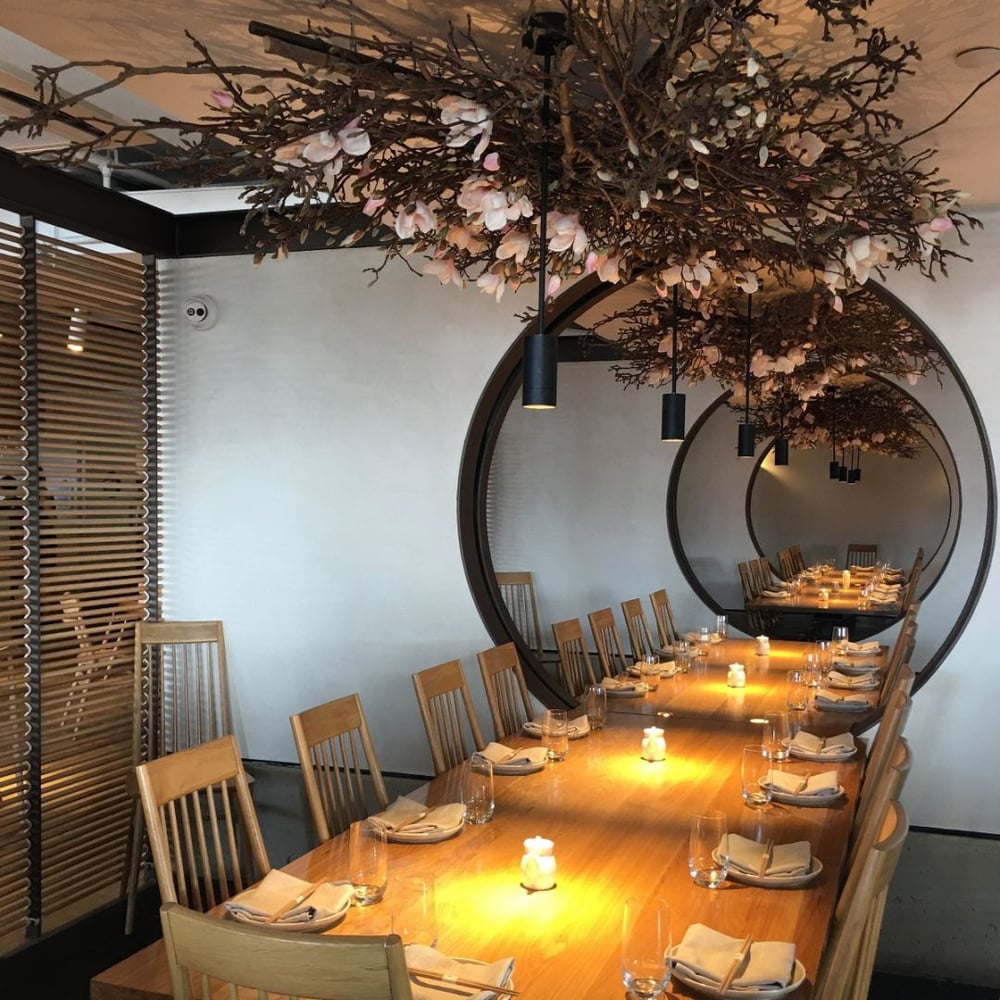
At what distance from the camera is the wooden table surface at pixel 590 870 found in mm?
2006

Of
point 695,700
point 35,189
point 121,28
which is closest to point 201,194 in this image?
point 35,189

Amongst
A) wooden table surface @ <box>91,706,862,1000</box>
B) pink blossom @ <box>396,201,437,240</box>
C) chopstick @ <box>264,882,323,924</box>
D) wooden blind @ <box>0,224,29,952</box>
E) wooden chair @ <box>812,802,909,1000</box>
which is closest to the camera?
wooden chair @ <box>812,802,909,1000</box>

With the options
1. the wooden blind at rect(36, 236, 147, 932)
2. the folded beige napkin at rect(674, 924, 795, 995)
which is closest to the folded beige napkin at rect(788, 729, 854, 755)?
the folded beige napkin at rect(674, 924, 795, 995)

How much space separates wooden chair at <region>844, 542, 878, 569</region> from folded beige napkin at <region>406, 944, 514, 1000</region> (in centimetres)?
1447

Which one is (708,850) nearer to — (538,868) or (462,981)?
(538,868)

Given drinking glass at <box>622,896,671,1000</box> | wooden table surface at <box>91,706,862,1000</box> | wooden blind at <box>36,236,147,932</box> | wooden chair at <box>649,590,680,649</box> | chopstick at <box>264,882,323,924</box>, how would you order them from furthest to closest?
wooden chair at <box>649,590,680,649</box> < wooden blind at <box>36,236,147,932</box> < chopstick at <box>264,882,323,924</box> < wooden table surface at <box>91,706,862,1000</box> < drinking glass at <box>622,896,671,1000</box>

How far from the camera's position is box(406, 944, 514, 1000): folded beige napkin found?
1.81 m

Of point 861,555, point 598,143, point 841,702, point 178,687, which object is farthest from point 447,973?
point 861,555

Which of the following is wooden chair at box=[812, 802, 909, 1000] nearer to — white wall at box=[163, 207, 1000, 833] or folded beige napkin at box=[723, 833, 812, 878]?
folded beige napkin at box=[723, 833, 812, 878]

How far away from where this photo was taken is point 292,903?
2.24 meters

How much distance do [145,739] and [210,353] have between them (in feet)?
6.59

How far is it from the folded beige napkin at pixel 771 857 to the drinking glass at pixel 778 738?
0.69 meters

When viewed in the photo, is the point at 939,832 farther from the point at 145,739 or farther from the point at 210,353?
the point at 210,353

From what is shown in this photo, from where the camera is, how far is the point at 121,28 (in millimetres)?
2920
